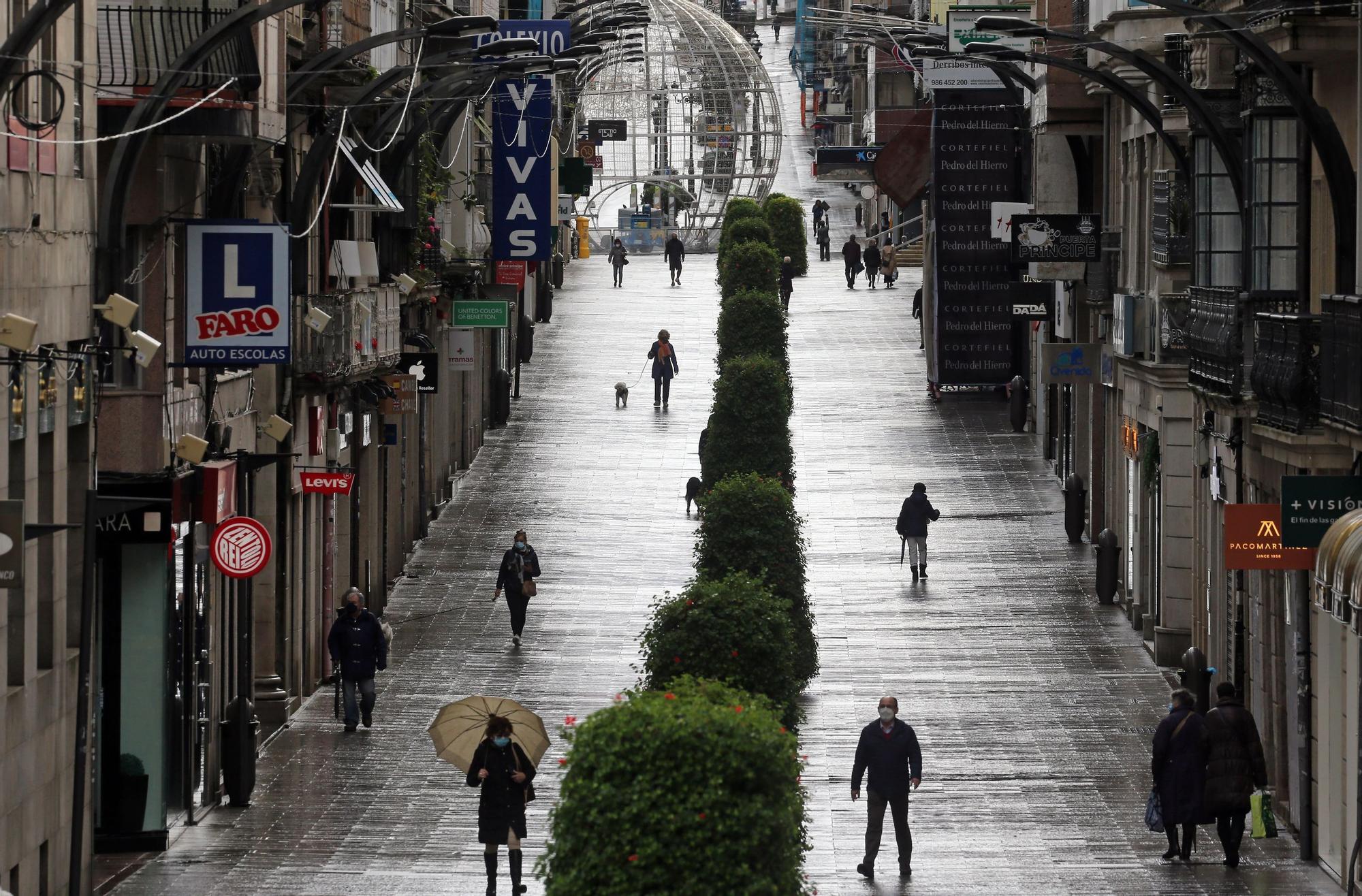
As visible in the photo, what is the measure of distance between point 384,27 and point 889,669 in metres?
12.2

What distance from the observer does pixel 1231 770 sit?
65.2 feet

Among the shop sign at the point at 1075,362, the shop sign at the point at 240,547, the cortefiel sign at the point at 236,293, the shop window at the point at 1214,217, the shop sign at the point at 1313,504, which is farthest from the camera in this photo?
the shop sign at the point at 1075,362

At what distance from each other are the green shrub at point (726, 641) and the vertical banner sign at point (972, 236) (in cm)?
2359

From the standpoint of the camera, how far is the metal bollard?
46.6 m

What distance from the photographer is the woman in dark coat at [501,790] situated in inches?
720

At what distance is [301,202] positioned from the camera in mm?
26328

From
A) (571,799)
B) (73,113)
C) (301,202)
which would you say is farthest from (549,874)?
(301,202)

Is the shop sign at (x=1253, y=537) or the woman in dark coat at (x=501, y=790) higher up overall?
the shop sign at (x=1253, y=537)

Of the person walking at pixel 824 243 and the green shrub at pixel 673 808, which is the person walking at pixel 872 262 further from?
the green shrub at pixel 673 808

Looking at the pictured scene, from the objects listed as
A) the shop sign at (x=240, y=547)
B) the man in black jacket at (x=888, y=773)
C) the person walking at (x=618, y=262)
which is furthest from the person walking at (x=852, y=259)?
the man in black jacket at (x=888, y=773)

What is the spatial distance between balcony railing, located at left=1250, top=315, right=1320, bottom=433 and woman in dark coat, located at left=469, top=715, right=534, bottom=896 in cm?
686

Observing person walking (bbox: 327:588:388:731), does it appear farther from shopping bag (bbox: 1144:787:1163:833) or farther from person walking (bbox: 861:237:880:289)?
person walking (bbox: 861:237:880:289)

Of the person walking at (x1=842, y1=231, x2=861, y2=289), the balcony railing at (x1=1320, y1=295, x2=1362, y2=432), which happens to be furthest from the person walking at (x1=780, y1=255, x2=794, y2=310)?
the balcony railing at (x1=1320, y1=295, x2=1362, y2=432)

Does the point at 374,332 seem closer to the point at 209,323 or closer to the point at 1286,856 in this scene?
the point at 209,323
